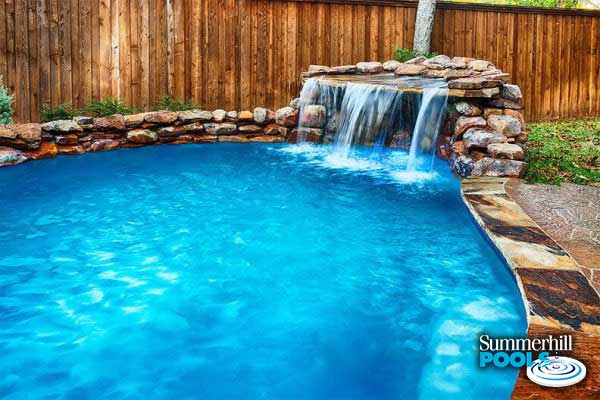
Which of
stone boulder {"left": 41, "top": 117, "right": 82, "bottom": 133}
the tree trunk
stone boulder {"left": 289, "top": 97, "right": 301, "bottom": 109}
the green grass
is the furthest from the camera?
the tree trunk

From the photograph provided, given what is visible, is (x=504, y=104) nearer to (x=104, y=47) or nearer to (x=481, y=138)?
(x=481, y=138)

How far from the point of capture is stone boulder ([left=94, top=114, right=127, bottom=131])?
239 inches

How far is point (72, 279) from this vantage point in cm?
272

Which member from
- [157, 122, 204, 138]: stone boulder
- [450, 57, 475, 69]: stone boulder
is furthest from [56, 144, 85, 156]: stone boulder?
[450, 57, 475, 69]: stone boulder

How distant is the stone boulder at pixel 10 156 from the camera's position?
5.27 metres

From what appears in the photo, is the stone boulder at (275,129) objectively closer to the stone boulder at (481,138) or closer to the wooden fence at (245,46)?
the wooden fence at (245,46)

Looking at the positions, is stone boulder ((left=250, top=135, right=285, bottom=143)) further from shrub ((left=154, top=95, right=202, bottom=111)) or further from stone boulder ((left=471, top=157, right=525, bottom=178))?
stone boulder ((left=471, top=157, right=525, bottom=178))

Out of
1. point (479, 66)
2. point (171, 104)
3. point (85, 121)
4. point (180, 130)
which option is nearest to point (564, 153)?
point (479, 66)

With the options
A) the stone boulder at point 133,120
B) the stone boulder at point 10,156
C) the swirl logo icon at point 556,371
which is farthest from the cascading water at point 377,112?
the swirl logo icon at point 556,371

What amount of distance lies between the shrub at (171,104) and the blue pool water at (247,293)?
8.34ft

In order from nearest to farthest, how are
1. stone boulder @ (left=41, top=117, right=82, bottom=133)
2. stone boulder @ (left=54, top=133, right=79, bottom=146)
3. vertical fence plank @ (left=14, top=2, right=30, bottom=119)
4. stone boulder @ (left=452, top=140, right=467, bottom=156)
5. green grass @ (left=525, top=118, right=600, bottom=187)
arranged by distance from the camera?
green grass @ (left=525, top=118, right=600, bottom=187)
stone boulder @ (left=452, top=140, right=467, bottom=156)
stone boulder @ (left=41, top=117, right=82, bottom=133)
stone boulder @ (left=54, top=133, right=79, bottom=146)
vertical fence plank @ (left=14, top=2, right=30, bottom=119)

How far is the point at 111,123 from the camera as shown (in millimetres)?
6117

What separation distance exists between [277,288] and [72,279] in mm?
1099

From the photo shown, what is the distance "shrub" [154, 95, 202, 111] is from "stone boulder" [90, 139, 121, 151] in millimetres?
945
